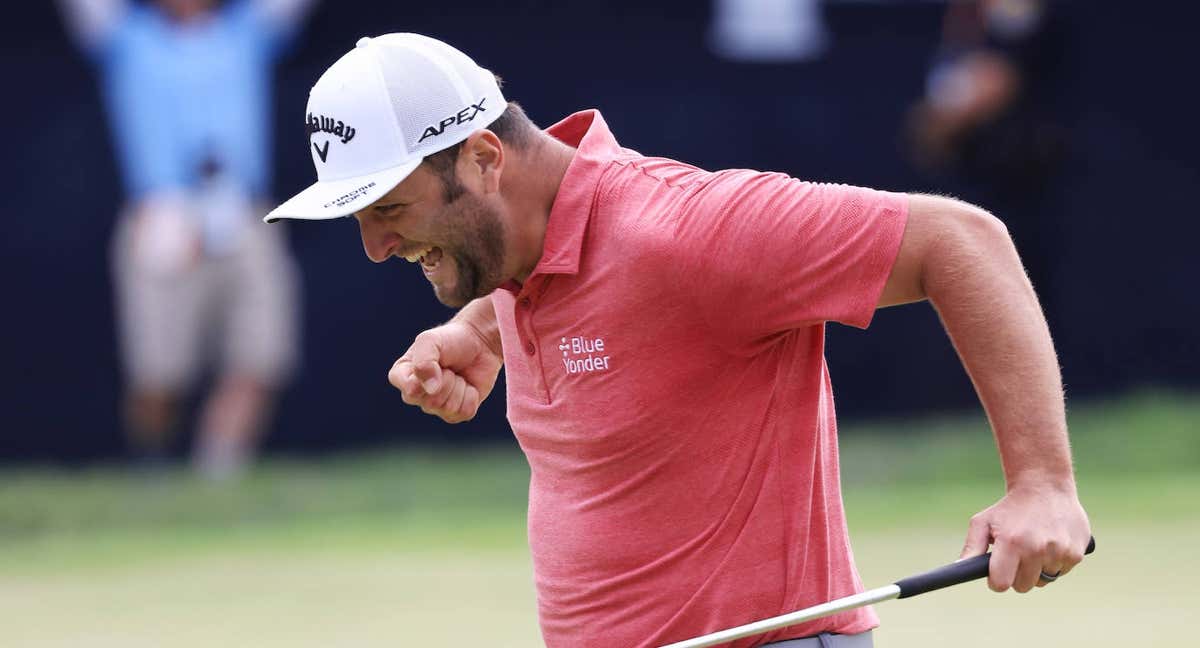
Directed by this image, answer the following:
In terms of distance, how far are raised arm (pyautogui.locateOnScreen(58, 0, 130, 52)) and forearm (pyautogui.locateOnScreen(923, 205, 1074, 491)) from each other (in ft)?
28.2

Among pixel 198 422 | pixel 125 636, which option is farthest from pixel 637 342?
pixel 198 422

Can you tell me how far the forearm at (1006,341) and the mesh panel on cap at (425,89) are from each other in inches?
36.9

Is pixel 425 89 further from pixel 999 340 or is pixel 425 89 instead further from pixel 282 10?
pixel 282 10

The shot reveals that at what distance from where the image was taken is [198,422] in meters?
11.7

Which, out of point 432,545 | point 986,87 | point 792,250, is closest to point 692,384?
point 792,250

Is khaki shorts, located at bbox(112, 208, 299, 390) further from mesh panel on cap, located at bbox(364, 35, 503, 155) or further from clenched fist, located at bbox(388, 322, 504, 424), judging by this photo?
mesh panel on cap, located at bbox(364, 35, 503, 155)

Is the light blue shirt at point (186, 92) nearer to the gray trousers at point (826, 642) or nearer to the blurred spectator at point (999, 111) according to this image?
the blurred spectator at point (999, 111)

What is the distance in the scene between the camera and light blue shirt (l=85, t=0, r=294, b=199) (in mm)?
11188

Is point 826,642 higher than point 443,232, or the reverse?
point 443,232

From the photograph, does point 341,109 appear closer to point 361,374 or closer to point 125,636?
point 125,636

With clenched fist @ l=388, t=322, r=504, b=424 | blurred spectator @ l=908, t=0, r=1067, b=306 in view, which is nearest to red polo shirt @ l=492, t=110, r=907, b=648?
clenched fist @ l=388, t=322, r=504, b=424

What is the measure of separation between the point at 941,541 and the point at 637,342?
6.03m

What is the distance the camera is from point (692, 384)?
11.8 ft

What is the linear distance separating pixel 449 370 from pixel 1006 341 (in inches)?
51.1
